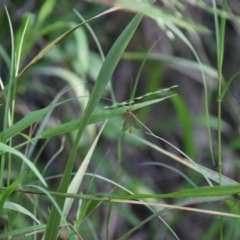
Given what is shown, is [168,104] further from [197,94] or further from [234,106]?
[234,106]

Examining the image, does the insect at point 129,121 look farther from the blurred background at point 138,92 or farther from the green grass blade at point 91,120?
the blurred background at point 138,92

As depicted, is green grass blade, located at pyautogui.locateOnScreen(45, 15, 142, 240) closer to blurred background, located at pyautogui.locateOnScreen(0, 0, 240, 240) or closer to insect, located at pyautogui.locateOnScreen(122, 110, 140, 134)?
insect, located at pyautogui.locateOnScreen(122, 110, 140, 134)

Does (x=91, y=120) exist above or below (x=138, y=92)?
above

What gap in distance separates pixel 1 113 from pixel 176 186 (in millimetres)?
545

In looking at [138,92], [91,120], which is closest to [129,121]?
[91,120]

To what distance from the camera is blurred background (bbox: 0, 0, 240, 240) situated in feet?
4.39

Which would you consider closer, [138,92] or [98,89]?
[98,89]

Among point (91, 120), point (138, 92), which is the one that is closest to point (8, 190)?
point (91, 120)

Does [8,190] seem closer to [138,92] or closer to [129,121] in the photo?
[129,121]

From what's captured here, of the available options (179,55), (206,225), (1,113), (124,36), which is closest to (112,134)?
(1,113)

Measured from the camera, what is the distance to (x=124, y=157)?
61.6 inches

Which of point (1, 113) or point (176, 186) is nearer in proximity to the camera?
point (1, 113)

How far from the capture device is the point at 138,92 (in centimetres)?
164

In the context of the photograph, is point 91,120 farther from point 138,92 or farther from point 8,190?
point 138,92
